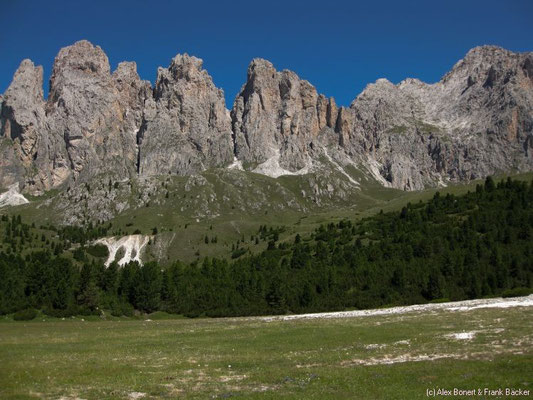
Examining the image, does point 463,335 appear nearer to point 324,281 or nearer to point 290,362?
point 290,362

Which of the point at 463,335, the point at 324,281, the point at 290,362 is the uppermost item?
the point at 324,281

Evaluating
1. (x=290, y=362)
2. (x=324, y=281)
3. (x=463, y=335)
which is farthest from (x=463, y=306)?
(x=324, y=281)

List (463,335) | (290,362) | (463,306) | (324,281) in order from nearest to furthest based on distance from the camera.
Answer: (290,362) < (463,335) < (463,306) < (324,281)

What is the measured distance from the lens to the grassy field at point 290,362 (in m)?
25.7

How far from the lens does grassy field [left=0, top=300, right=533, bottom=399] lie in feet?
84.4

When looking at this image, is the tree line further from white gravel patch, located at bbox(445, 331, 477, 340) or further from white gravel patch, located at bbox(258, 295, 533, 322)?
white gravel patch, located at bbox(445, 331, 477, 340)

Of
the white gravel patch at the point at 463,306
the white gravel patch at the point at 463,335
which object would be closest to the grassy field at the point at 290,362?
the white gravel patch at the point at 463,335

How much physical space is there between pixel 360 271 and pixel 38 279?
262 feet

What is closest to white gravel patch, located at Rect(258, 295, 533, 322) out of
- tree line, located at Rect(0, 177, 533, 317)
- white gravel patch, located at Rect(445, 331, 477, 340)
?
white gravel patch, located at Rect(445, 331, 477, 340)

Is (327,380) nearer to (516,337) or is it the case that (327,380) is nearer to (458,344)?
(458,344)

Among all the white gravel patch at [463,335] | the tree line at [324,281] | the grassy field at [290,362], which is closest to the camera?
Result: the grassy field at [290,362]

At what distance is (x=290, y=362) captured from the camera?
1373 inches

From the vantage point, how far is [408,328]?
48.7 meters

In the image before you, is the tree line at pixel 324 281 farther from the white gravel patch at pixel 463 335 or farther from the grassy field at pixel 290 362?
the white gravel patch at pixel 463 335
